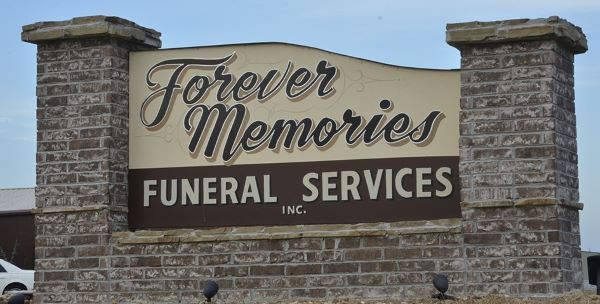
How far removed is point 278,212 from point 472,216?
232 cm

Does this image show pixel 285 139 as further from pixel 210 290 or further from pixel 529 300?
pixel 529 300

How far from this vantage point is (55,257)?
1518cm

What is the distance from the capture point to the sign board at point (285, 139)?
14.2 metres

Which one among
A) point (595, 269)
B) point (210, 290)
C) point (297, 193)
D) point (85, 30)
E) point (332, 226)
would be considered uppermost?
point (85, 30)

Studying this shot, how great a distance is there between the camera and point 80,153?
1511 cm

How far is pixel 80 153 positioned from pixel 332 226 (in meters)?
3.24

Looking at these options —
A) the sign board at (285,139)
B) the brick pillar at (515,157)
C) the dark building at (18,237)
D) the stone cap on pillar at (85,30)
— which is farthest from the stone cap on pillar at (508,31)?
the dark building at (18,237)

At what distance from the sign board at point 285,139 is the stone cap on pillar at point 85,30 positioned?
0.33 meters

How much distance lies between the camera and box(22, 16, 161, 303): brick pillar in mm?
14977

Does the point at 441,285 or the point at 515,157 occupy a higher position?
the point at 515,157

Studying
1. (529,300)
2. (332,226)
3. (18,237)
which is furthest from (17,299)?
(18,237)

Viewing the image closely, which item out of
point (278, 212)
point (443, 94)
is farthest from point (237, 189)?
point (443, 94)

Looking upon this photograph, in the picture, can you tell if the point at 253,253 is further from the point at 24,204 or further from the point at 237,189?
the point at 24,204

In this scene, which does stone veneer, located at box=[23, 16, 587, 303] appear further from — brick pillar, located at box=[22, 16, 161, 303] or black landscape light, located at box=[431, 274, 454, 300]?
black landscape light, located at box=[431, 274, 454, 300]
